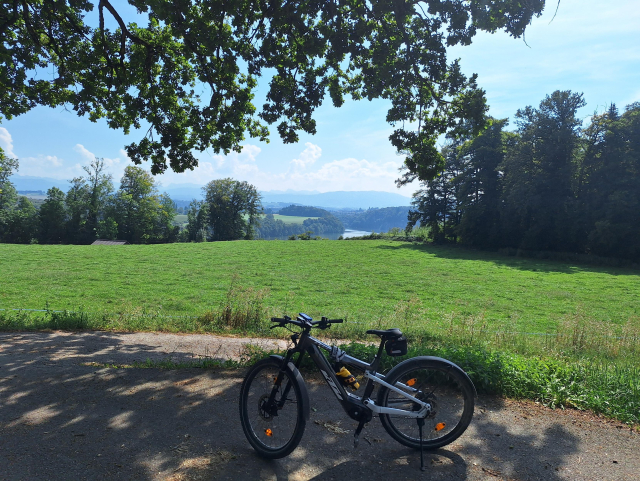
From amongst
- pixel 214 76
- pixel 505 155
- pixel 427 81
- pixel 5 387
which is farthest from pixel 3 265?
pixel 505 155

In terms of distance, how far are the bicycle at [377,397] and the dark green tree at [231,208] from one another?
7187 cm

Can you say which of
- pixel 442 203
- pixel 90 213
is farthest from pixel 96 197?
pixel 442 203

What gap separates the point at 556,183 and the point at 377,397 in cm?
4205

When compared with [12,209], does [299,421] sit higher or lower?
lower

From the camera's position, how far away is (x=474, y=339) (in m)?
8.39

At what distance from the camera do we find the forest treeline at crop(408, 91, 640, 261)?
34.3m

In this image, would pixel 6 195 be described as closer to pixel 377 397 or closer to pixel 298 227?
pixel 377 397

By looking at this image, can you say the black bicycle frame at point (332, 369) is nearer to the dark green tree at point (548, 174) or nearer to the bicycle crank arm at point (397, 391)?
the bicycle crank arm at point (397, 391)

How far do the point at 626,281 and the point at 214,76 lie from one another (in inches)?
1181

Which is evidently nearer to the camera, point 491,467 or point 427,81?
point 491,467

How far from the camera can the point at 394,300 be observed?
1927cm

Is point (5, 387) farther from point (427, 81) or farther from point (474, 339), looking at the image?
point (427, 81)

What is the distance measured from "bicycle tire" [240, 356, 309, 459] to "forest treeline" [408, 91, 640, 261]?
29.4 metres

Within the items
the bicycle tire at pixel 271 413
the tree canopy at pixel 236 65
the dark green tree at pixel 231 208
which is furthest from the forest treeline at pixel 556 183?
the dark green tree at pixel 231 208
